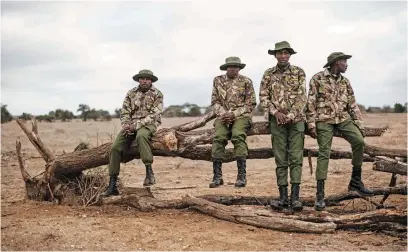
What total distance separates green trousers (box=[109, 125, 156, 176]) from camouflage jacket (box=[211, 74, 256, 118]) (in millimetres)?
1170

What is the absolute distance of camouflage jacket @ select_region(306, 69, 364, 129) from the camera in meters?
7.41

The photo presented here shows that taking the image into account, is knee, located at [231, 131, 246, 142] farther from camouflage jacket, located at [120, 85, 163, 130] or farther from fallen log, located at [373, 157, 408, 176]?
fallen log, located at [373, 157, 408, 176]

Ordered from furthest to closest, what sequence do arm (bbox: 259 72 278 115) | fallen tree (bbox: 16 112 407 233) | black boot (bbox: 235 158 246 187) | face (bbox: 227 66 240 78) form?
face (bbox: 227 66 240 78)
black boot (bbox: 235 158 246 187)
arm (bbox: 259 72 278 115)
fallen tree (bbox: 16 112 407 233)

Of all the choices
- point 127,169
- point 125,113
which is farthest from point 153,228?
point 127,169

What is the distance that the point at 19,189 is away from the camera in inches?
437

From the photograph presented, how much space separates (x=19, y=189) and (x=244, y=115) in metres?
5.89

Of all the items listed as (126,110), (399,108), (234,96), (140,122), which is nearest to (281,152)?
(234,96)

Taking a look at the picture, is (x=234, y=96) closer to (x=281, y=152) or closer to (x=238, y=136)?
(x=238, y=136)

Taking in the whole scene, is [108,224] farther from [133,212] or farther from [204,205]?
[204,205]

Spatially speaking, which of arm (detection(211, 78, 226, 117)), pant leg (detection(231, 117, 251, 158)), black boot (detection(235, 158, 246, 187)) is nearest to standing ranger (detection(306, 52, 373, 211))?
pant leg (detection(231, 117, 251, 158))

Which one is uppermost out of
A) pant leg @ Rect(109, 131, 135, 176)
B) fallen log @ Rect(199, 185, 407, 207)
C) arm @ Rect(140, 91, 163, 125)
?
arm @ Rect(140, 91, 163, 125)

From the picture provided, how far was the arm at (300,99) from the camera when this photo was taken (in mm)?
7340

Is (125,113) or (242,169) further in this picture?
(125,113)

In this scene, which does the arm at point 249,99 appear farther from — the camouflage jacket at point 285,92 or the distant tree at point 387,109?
the distant tree at point 387,109
